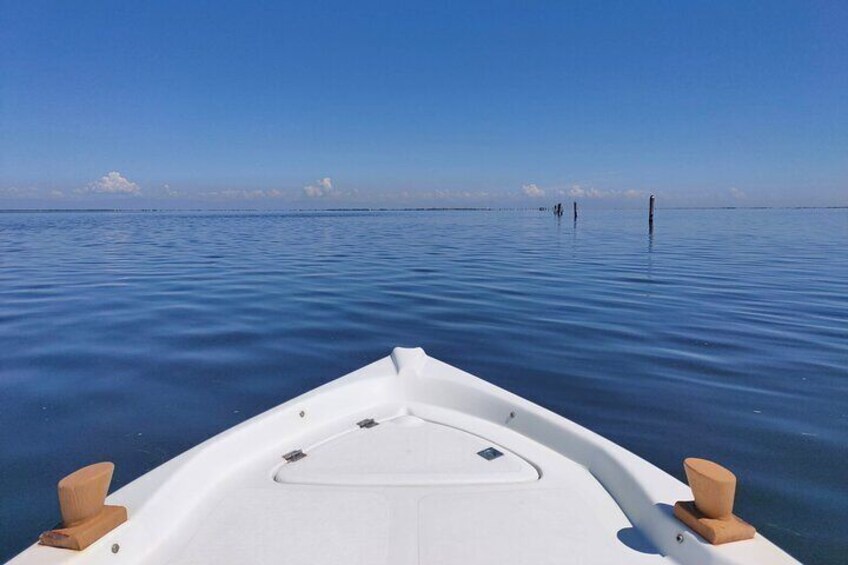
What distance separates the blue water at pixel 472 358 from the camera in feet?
12.9

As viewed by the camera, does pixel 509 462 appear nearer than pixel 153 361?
Yes

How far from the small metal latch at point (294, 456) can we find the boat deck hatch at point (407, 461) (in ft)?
0.16

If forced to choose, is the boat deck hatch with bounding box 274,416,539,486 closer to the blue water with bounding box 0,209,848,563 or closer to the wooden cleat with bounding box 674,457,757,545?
the wooden cleat with bounding box 674,457,757,545

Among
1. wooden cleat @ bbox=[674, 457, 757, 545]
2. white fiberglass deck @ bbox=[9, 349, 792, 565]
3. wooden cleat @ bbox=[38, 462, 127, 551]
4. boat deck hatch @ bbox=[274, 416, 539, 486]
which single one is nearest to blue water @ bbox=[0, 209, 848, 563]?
white fiberglass deck @ bbox=[9, 349, 792, 565]

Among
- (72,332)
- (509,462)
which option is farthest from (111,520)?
(72,332)

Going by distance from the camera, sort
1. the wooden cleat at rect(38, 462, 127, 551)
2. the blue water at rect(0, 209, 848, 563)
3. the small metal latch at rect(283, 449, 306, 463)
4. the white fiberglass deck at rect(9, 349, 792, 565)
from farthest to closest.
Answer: the blue water at rect(0, 209, 848, 563), the small metal latch at rect(283, 449, 306, 463), the white fiberglass deck at rect(9, 349, 792, 565), the wooden cleat at rect(38, 462, 127, 551)

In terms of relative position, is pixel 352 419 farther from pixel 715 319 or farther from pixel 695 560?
pixel 715 319

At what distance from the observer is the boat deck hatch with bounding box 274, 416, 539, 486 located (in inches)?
112

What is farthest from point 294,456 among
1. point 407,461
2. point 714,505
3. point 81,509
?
point 714,505

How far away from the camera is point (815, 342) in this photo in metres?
6.93

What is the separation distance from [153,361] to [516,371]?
5.15 m

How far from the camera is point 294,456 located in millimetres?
3135

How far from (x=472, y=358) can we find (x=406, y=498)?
4.10 meters

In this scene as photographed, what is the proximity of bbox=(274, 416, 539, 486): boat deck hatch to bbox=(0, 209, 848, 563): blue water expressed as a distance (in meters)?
1.81
